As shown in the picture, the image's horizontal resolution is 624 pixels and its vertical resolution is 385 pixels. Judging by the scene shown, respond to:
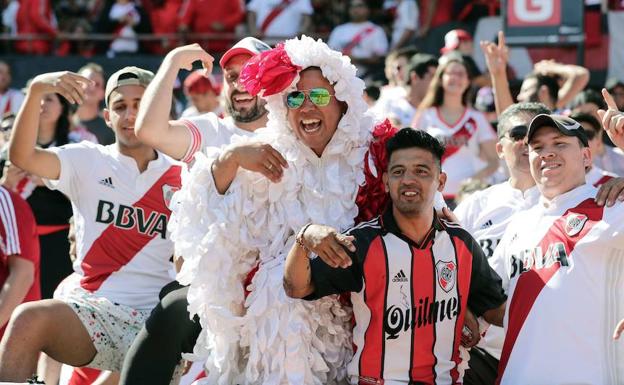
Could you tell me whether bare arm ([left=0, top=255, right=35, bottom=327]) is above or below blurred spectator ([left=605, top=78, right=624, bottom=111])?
below

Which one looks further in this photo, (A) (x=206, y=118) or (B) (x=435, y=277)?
(A) (x=206, y=118)

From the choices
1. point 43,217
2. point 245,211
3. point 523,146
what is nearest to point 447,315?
point 245,211

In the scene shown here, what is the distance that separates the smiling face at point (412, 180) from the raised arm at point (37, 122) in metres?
1.57

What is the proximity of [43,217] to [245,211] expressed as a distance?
9.57 ft

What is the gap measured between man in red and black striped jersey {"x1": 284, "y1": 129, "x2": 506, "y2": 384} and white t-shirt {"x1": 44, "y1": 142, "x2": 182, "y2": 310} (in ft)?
4.92

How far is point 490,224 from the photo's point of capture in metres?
5.57

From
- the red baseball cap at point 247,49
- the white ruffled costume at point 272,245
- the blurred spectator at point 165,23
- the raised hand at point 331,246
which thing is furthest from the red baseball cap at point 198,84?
the raised hand at point 331,246

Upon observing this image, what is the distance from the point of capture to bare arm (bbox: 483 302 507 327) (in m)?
4.72

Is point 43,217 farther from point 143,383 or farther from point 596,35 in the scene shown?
point 596,35

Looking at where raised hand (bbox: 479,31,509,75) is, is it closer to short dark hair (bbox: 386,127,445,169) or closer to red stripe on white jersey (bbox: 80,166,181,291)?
red stripe on white jersey (bbox: 80,166,181,291)

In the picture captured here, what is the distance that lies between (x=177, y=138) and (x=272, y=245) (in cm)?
89

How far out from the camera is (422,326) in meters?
4.48

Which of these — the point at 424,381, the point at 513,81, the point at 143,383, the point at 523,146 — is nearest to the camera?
the point at 424,381

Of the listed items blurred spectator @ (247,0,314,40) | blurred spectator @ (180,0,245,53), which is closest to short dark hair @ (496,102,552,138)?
blurred spectator @ (247,0,314,40)
